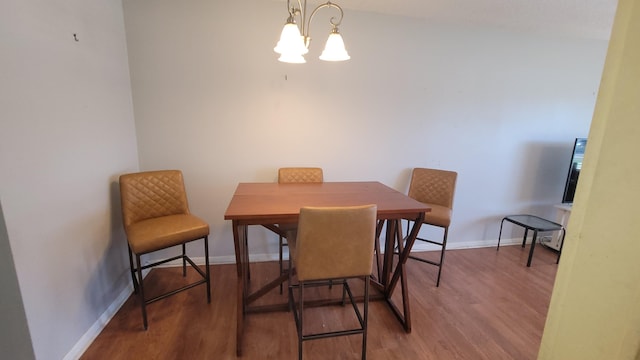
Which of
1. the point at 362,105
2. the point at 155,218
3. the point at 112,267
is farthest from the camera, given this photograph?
the point at 362,105

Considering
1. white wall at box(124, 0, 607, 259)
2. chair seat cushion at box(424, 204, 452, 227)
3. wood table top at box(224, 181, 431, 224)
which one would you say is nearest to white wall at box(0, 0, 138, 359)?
white wall at box(124, 0, 607, 259)

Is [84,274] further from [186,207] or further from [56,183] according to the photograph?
[186,207]

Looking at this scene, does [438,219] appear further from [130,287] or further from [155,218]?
[130,287]

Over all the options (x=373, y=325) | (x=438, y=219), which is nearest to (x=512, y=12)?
(x=438, y=219)

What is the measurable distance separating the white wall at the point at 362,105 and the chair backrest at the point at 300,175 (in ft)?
0.55

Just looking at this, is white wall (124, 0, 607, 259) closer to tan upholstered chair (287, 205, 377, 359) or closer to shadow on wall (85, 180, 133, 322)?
shadow on wall (85, 180, 133, 322)

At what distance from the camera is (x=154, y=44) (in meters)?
2.25

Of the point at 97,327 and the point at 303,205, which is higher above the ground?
the point at 303,205

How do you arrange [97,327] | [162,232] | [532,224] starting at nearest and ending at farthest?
[97,327] → [162,232] → [532,224]

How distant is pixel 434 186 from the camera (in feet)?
8.93

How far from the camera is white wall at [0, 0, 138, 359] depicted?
4.12 ft

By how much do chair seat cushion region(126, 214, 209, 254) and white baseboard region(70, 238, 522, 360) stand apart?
583 mm

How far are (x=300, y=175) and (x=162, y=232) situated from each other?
1.22 metres

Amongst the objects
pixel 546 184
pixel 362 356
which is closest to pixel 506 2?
pixel 546 184
